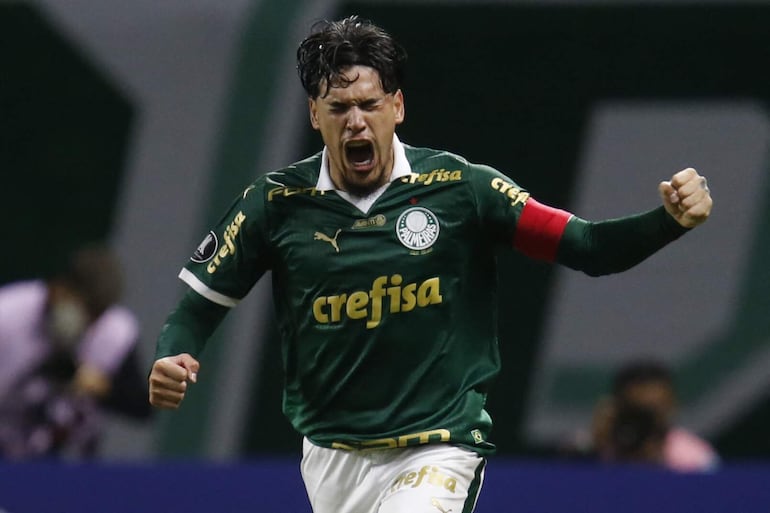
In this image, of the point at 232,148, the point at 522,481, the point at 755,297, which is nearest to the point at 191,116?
the point at 232,148

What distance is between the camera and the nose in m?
4.38

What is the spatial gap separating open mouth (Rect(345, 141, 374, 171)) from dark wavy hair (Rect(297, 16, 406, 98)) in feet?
0.52

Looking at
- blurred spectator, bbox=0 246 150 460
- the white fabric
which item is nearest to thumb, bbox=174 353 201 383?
the white fabric

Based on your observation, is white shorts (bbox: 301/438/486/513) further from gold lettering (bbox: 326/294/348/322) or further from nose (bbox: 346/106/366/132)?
nose (bbox: 346/106/366/132)

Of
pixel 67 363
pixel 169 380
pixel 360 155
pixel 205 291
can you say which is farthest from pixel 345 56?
pixel 67 363

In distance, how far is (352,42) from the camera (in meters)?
4.47

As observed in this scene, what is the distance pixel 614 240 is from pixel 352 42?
35.2 inches

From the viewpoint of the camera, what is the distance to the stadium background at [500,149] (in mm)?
9484

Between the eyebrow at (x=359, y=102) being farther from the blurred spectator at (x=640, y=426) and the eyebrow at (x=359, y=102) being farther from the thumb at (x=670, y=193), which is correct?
the blurred spectator at (x=640, y=426)

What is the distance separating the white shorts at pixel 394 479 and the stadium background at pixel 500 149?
16.3ft

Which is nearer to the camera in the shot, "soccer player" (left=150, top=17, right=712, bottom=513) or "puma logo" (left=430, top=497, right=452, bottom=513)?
"puma logo" (left=430, top=497, right=452, bottom=513)

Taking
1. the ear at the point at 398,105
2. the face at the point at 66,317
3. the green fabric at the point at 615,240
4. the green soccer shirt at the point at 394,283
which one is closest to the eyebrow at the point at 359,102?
the ear at the point at 398,105

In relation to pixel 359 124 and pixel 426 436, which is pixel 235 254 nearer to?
pixel 359 124

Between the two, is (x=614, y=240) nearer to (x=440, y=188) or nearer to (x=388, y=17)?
(x=440, y=188)
